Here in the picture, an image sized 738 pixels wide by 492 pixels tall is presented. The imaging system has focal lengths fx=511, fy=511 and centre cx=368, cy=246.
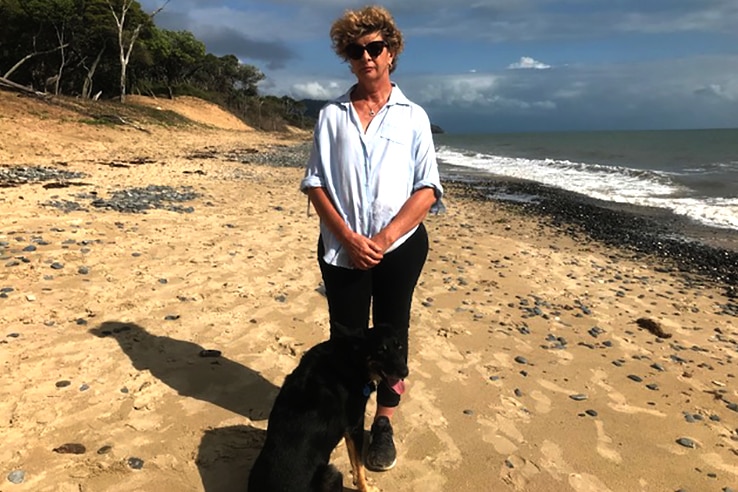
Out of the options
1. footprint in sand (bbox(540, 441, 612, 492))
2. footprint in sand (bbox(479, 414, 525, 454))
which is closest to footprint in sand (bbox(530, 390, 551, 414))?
footprint in sand (bbox(479, 414, 525, 454))

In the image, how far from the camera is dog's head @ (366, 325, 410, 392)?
300 centimetres

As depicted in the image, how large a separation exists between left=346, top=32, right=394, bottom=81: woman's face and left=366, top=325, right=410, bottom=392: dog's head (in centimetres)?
151

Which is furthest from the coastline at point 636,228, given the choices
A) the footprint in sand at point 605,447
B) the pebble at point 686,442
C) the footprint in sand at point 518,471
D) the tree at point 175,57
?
the tree at point 175,57

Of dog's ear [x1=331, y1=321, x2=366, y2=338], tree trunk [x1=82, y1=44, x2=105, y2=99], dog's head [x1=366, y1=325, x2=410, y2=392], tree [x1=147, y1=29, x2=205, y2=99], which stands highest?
tree [x1=147, y1=29, x2=205, y2=99]

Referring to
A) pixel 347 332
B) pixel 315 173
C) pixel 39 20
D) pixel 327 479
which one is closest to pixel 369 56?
pixel 315 173

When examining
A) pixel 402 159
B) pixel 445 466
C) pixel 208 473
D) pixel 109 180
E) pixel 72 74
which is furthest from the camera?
pixel 72 74

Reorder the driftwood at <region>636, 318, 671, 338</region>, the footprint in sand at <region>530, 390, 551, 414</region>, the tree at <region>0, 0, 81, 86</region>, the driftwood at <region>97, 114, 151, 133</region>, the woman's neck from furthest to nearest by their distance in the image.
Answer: the tree at <region>0, 0, 81, 86</region>, the driftwood at <region>97, 114, 151, 133</region>, the driftwood at <region>636, 318, 671, 338</region>, the footprint in sand at <region>530, 390, 551, 414</region>, the woman's neck

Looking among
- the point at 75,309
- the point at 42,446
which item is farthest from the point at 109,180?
the point at 42,446

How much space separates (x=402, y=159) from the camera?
10.0ft

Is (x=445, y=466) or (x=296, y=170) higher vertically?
(x=296, y=170)

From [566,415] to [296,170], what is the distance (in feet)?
61.0

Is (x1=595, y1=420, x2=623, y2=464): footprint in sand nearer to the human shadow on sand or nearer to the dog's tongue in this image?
the dog's tongue

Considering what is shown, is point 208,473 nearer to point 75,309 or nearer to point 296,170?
point 75,309

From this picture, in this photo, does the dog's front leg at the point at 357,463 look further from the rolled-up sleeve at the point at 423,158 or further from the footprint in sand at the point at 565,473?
the rolled-up sleeve at the point at 423,158
